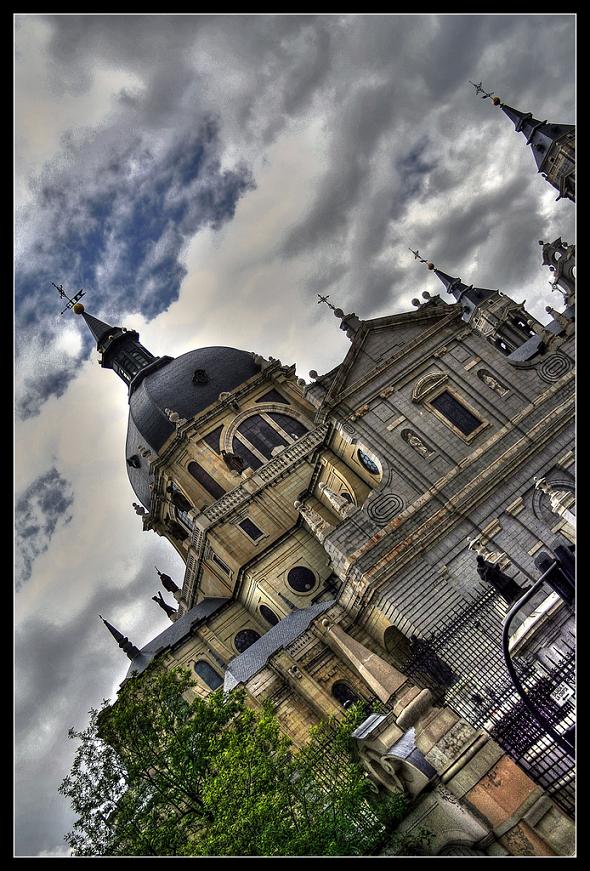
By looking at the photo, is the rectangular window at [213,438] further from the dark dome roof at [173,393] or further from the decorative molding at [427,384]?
the decorative molding at [427,384]

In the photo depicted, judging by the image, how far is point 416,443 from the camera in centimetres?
3291

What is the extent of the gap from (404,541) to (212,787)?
1359cm

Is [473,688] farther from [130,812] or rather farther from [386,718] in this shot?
[130,812]

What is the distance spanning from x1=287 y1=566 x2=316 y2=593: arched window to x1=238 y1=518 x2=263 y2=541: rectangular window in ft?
9.12

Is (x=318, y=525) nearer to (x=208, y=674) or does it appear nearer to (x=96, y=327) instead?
(x=208, y=674)

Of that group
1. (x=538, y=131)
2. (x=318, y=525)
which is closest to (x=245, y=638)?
(x=318, y=525)

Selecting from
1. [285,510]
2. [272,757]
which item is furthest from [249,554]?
[272,757]

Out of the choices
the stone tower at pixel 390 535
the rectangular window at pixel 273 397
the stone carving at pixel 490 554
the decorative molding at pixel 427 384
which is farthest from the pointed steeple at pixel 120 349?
the stone carving at pixel 490 554

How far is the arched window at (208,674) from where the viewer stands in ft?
128

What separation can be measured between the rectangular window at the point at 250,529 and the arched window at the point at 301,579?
2781 mm

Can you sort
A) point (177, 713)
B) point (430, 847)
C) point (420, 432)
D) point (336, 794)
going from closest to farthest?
1. point (430, 847)
2. point (336, 794)
3. point (177, 713)
4. point (420, 432)
